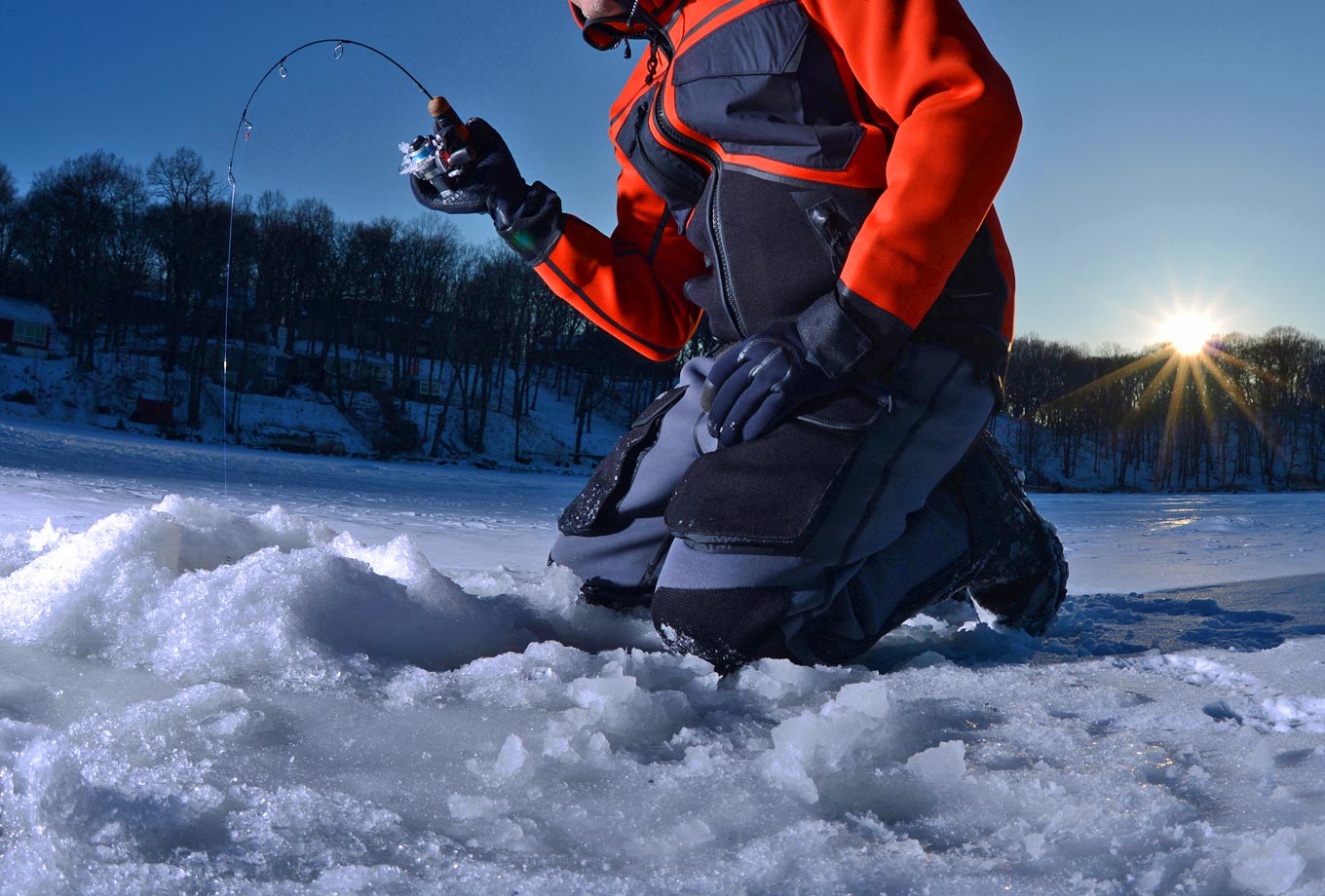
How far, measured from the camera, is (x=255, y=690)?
971 mm

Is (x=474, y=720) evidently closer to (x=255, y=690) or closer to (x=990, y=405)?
(x=255, y=690)

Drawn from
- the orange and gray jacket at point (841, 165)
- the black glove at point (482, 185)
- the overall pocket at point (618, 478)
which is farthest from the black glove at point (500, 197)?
the overall pocket at point (618, 478)

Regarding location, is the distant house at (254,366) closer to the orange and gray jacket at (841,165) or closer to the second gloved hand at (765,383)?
the orange and gray jacket at (841,165)

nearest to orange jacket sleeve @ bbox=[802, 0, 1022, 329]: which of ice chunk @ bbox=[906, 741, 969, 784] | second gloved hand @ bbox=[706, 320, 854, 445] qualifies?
second gloved hand @ bbox=[706, 320, 854, 445]

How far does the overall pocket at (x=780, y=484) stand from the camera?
4.37 ft

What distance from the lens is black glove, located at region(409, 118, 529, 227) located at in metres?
1.92

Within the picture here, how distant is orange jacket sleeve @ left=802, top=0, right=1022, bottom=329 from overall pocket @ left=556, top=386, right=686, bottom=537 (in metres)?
0.50

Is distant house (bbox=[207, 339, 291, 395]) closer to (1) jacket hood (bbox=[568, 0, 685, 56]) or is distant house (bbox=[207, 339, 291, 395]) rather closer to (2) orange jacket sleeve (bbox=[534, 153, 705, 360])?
(2) orange jacket sleeve (bbox=[534, 153, 705, 360])

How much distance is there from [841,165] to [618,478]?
27.5 inches

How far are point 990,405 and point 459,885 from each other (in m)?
1.23

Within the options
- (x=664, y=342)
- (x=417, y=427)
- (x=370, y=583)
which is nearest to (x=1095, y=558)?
(x=664, y=342)

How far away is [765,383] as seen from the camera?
4.51 ft

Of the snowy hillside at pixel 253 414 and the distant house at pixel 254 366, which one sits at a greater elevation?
the distant house at pixel 254 366

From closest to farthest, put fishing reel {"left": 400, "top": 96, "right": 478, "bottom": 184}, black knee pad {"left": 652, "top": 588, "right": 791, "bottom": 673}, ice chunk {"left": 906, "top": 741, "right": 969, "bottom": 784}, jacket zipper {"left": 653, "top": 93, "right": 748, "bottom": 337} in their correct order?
ice chunk {"left": 906, "top": 741, "right": 969, "bottom": 784}, black knee pad {"left": 652, "top": 588, "right": 791, "bottom": 673}, jacket zipper {"left": 653, "top": 93, "right": 748, "bottom": 337}, fishing reel {"left": 400, "top": 96, "right": 478, "bottom": 184}
